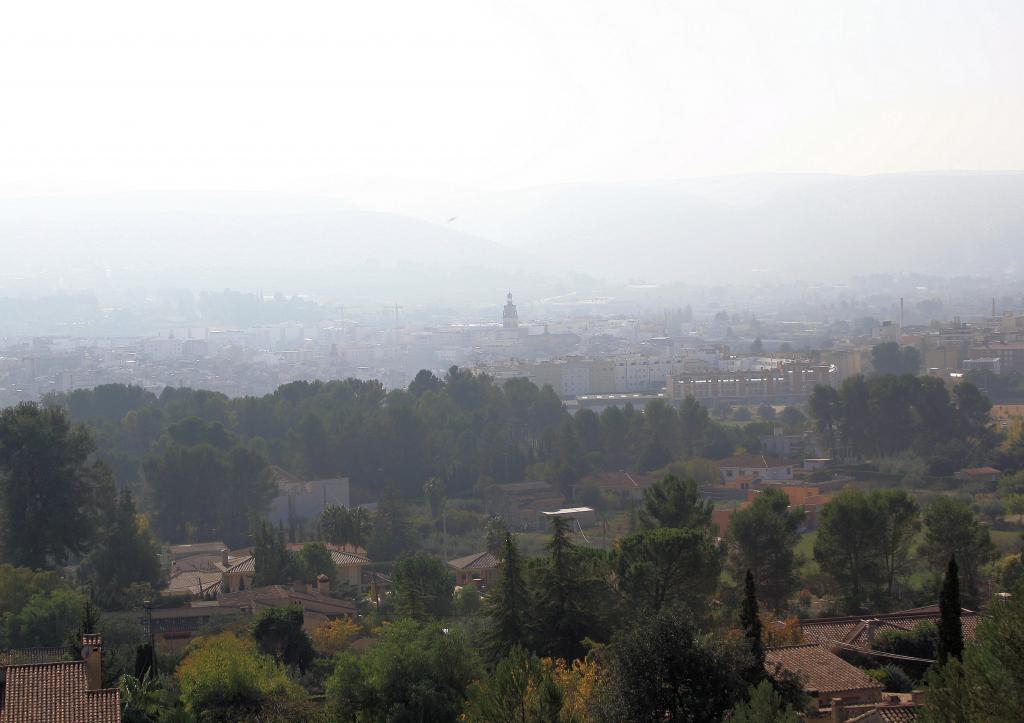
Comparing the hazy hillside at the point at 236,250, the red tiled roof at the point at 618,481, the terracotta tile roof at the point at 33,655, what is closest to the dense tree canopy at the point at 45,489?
the terracotta tile roof at the point at 33,655

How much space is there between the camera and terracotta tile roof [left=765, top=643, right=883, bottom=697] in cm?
1195

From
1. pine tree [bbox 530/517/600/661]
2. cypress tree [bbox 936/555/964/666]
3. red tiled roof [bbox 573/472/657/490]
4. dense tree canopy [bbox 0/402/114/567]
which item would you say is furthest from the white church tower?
cypress tree [bbox 936/555/964/666]

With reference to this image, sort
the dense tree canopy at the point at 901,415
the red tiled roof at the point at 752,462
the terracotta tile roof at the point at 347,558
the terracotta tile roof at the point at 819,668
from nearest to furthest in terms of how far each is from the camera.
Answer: the terracotta tile roof at the point at 819,668 < the terracotta tile roof at the point at 347,558 < the red tiled roof at the point at 752,462 < the dense tree canopy at the point at 901,415

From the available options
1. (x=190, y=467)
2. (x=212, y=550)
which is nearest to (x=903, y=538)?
(x=212, y=550)

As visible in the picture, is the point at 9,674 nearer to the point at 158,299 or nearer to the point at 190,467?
the point at 190,467

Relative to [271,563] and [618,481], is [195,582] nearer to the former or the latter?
[271,563]

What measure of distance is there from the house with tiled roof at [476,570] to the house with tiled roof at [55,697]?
476 inches

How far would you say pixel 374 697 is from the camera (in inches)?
456

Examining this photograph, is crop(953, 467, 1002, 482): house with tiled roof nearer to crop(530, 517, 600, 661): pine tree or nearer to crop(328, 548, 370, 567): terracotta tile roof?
crop(328, 548, 370, 567): terracotta tile roof

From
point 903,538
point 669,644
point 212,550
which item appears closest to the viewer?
point 669,644

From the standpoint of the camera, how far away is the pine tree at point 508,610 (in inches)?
549

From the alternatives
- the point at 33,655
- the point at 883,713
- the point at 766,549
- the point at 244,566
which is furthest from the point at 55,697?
the point at 244,566

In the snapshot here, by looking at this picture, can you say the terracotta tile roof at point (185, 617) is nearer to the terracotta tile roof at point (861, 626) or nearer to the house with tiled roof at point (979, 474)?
the terracotta tile roof at point (861, 626)

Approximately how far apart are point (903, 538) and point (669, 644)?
937 centimetres
